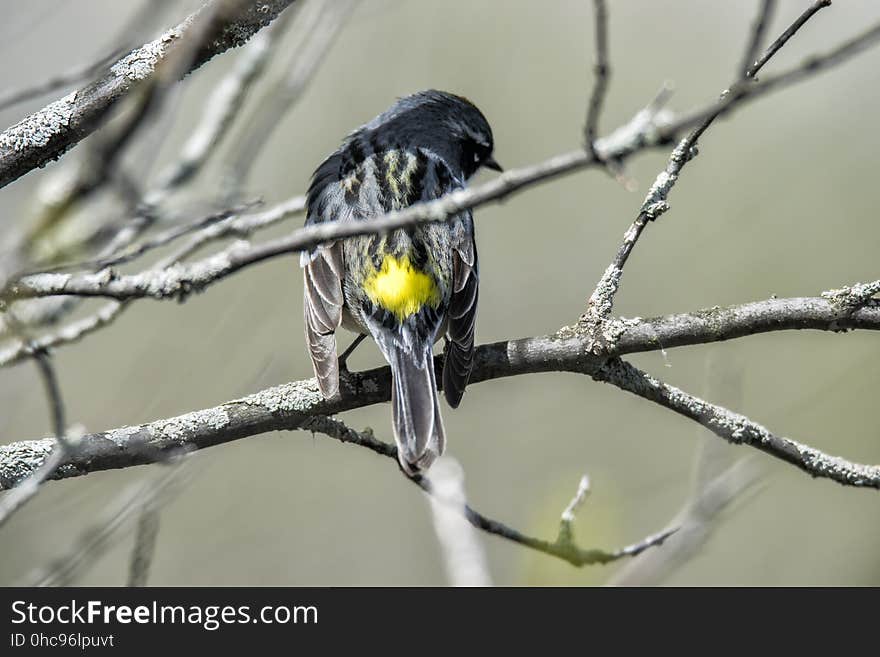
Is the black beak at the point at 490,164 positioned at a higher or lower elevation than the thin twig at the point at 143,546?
higher

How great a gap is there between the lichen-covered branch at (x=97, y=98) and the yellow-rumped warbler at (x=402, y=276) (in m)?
1.31

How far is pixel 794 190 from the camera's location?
376 inches

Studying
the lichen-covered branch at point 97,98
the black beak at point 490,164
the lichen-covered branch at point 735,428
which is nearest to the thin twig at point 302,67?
the lichen-covered branch at point 97,98

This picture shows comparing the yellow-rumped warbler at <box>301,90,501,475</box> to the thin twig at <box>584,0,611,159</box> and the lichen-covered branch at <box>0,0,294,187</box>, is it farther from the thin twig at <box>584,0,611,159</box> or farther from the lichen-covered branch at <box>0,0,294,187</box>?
the thin twig at <box>584,0,611,159</box>

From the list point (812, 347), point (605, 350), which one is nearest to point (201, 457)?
point (605, 350)

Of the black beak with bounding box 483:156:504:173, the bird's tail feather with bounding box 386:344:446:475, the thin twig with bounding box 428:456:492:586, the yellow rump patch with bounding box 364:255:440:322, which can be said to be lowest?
the thin twig with bounding box 428:456:492:586

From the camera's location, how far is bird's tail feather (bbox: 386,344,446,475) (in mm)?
3910

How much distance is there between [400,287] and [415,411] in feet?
2.71

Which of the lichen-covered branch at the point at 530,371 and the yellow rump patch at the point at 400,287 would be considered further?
the yellow rump patch at the point at 400,287

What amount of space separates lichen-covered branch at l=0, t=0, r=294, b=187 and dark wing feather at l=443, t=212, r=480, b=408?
165 cm

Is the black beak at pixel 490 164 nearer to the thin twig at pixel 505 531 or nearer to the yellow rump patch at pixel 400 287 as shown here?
the yellow rump patch at pixel 400 287

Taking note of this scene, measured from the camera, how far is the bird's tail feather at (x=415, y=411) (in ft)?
12.8

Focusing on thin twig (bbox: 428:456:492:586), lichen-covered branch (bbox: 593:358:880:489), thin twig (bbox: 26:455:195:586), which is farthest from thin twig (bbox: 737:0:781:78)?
thin twig (bbox: 26:455:195:586)

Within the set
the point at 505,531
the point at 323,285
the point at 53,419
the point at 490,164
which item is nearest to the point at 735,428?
the point at 505,531
